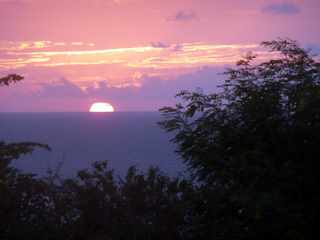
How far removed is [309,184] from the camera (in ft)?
26.0

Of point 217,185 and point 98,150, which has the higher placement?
point 98,150

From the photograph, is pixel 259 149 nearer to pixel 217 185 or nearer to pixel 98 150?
pixel 217 185

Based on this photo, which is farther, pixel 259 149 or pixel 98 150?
pixel 98 150

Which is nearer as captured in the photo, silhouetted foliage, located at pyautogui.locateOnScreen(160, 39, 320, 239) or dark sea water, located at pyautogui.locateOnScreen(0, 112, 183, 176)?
silhouetted foliage, located at pyautogui.locateOnScreen(160, 39, 320, 239)

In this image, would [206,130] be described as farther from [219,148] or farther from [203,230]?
[203,230]

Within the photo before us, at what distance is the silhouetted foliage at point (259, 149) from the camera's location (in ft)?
25.4

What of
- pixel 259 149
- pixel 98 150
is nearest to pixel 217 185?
pixel 259 149

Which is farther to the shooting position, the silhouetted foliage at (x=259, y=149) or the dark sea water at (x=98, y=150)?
the dark sea water at (x=98, y=150)

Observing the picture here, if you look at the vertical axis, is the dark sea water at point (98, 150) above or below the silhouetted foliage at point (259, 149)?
above

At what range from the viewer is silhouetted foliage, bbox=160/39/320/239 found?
7.74 m

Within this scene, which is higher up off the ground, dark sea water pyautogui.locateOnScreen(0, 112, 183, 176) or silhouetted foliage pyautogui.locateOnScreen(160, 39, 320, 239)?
dark sea water pyautogui.locateOnScreen(0, 112, 183, 176)

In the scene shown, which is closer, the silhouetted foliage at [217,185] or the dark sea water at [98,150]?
the silhouetted foliage at [217,185]

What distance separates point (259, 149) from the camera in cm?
812

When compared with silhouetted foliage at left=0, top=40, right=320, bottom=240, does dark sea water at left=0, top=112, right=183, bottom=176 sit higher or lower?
higher
